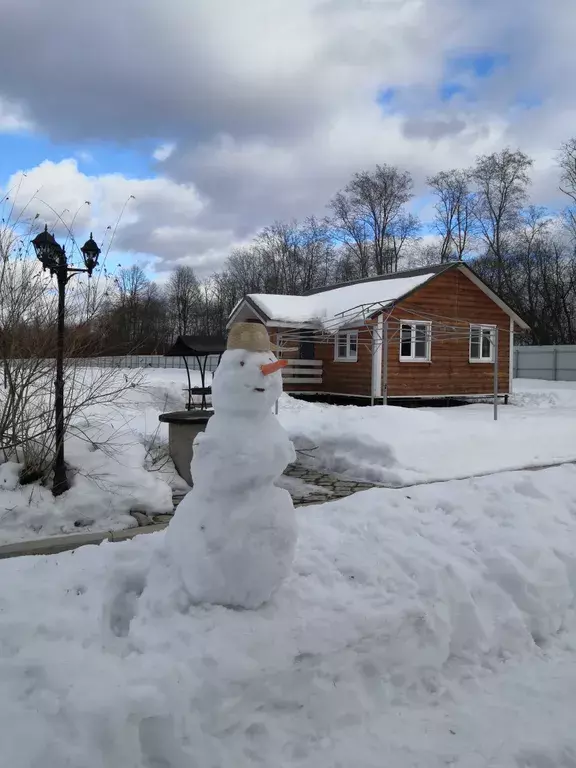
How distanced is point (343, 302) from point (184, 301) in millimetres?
38476

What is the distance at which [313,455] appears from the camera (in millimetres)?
8805

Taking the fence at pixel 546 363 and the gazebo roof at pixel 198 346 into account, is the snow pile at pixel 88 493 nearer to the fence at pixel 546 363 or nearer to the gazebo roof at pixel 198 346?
the gazebo roof at pixel 198 346

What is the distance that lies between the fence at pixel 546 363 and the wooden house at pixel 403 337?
26.9 ft

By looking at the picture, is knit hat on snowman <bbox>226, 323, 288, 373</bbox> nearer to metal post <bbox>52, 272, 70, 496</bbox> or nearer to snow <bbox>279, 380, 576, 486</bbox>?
metal post <bbox>52, 272, 70, 496</bbox>

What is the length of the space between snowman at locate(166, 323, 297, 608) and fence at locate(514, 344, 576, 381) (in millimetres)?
25446

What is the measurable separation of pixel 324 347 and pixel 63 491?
44.2ft

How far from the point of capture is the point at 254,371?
127 inches

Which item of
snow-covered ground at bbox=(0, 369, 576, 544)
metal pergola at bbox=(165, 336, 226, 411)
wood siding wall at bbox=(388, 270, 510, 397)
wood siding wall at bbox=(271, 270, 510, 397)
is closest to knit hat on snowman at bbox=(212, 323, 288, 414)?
snow-covered ground at bbox=(0, 369, 576, 544)

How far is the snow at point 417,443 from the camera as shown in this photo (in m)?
7.91

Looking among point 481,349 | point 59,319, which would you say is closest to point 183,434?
point 59,319

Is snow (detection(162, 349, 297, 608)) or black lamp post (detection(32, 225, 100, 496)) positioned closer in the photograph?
snow (detection(162, 349, 297, 608))

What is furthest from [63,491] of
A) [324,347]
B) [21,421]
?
[324,347]

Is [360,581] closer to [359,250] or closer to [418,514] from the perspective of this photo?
[418,514]

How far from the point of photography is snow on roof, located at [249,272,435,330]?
1620 cm
